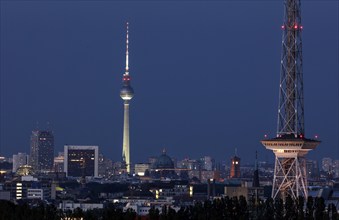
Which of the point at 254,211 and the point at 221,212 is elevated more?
the point at 254,211

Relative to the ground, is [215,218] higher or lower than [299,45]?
lower

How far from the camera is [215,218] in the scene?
12562cm

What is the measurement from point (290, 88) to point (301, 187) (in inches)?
302

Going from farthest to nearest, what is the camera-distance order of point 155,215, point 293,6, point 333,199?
point 333,199 → point 293,6 → point 155,215

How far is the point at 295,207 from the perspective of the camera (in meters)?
129

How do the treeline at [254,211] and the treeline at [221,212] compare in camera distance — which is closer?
the treeline at [221,212]

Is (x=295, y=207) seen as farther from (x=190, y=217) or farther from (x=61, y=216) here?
(x=61, y=216)

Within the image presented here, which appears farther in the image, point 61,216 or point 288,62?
point 288,62

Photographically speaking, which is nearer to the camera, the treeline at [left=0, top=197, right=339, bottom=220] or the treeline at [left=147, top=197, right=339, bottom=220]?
the treeline at [left=0, top=197, right=339, bottom=220]

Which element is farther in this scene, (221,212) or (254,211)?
(254,211)

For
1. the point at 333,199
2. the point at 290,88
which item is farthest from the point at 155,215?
the point at 333,199

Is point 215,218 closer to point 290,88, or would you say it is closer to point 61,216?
point 61,216

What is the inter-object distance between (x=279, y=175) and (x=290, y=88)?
6954 millimetres

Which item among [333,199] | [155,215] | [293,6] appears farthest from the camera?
[333,199]
